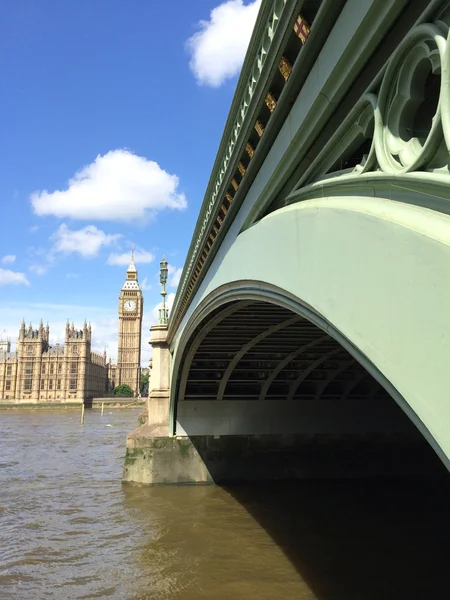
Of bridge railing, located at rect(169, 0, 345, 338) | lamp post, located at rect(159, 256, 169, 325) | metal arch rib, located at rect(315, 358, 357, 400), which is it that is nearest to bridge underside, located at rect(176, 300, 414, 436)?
metal arch rib, located at rect(315, 358, 357, 400)

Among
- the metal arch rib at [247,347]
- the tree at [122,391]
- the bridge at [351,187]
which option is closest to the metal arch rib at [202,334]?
the bridge at [351,187]

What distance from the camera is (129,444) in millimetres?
14773

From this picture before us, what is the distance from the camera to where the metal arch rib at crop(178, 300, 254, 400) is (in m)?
8.92

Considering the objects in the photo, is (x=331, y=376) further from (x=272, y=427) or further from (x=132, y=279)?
(x=132, y=279)

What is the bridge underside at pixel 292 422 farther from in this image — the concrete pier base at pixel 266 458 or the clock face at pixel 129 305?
the clock face at pixel 129 305

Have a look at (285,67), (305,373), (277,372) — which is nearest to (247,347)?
(277,372)

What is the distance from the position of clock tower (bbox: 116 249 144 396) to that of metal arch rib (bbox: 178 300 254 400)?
300 feet

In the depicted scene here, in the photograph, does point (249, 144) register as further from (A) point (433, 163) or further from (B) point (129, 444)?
(B) point (129, 444)

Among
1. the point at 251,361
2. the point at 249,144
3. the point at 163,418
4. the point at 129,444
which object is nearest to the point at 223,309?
→ the point at 249,144

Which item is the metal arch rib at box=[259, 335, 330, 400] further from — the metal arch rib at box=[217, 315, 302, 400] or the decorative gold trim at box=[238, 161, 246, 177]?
the decorative gold trim at box=[238, 161, 246, 177]

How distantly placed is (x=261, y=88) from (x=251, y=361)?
35.2ft

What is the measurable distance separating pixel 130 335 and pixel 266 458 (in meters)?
96.8

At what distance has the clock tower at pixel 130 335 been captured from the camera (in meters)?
107

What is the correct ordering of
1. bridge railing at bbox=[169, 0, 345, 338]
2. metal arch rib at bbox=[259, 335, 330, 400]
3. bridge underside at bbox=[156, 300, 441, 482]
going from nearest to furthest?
bridge railing at bbox=[169, 0, 345, 338] < metal arch rib at bbox=[259, 335, 330, 400] < bridge underside at bbox=[156, 300, 441, 482]
